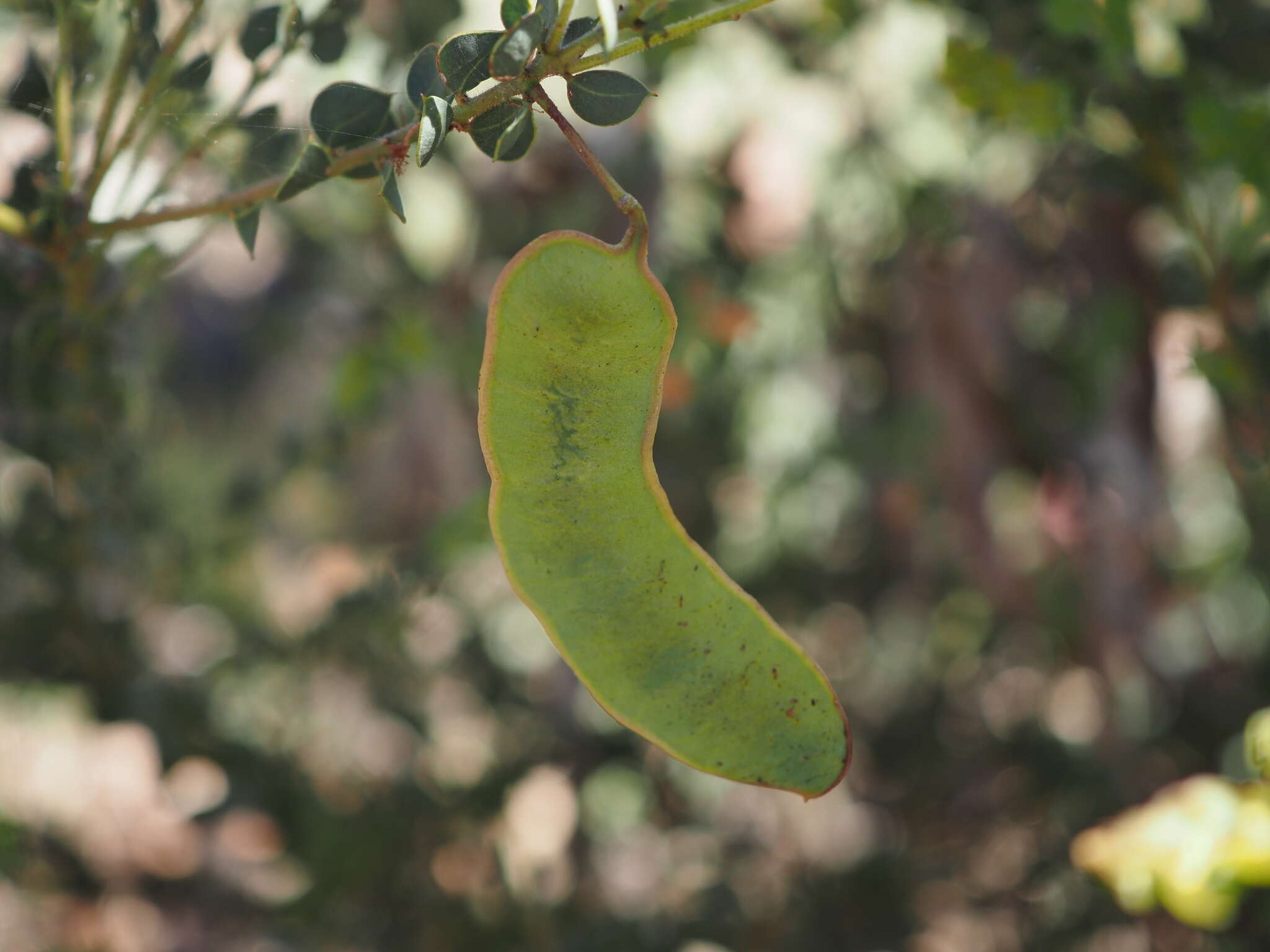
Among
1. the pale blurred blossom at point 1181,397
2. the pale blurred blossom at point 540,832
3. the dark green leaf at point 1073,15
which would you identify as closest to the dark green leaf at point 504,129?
the dark green leaf at point 1073,15

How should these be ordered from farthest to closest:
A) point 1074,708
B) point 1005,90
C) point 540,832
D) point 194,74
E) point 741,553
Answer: point 1074,708 < point 540,832 < point 741,553 < point 1005,90 < point 194,74

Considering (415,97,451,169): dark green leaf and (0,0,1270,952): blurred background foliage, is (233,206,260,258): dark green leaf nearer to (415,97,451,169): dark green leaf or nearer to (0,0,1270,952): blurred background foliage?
(415,97,451,169): dark green leaf

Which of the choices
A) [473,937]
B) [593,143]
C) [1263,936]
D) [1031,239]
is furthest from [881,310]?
[473,937]

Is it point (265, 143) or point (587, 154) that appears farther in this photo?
point (265, 143)

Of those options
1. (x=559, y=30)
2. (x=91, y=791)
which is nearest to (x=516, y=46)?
(x=559, y=30)

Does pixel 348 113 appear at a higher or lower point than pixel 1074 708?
higher

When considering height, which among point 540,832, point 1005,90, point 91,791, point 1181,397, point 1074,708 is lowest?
point 1074,708

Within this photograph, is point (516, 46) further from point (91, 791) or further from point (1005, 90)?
point (91, 791)
